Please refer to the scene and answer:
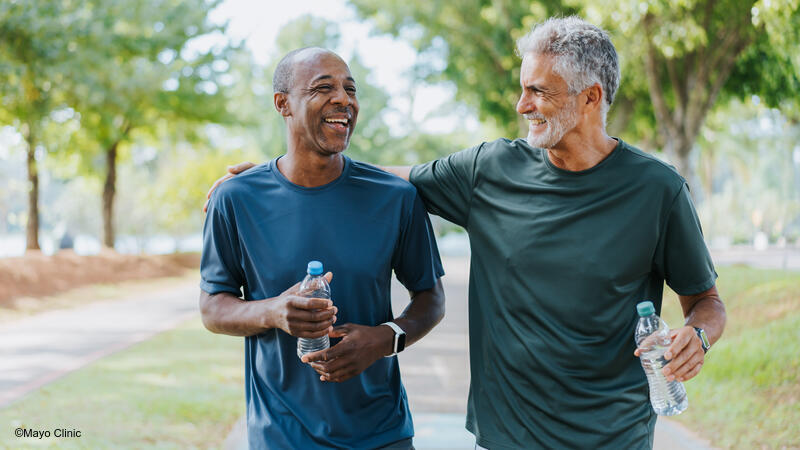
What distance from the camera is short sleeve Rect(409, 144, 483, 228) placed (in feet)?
10.6

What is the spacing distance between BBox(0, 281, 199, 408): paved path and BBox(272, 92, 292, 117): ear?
631 cm

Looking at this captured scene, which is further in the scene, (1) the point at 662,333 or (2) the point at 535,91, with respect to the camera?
(2) the point at 535,91

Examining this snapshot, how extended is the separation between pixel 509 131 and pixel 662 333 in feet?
73.6

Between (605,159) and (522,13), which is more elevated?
(522,13)

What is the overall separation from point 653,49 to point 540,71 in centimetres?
1377

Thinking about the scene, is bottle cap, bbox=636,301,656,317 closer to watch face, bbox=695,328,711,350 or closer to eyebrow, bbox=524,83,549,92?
watch face, bbox=695,328,711,350

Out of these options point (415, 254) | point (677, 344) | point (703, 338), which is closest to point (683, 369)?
point (677, 344)

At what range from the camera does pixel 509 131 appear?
2455 cm

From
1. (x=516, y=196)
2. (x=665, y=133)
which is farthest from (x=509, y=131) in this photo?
(x=516, y=196)

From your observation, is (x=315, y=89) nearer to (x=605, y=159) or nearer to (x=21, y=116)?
(x=605, y=159)

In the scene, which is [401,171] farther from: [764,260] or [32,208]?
[764,260]

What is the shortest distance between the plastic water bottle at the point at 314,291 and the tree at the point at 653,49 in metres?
8.26

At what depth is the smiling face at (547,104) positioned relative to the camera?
2898 millimetres

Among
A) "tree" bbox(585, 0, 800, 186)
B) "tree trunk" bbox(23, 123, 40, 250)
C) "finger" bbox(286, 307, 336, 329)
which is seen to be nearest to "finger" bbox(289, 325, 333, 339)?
"finger" bbox(286, 307, 336, 329)
